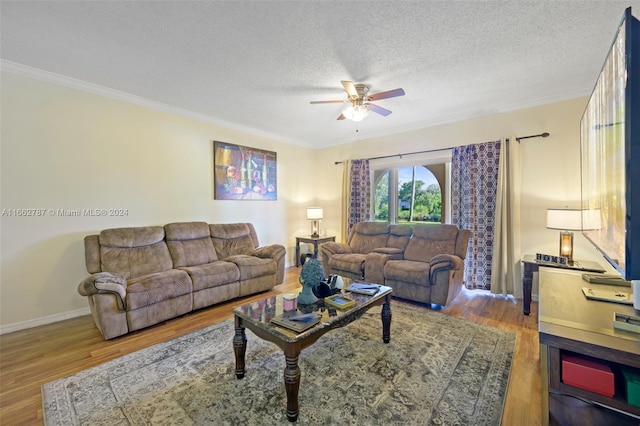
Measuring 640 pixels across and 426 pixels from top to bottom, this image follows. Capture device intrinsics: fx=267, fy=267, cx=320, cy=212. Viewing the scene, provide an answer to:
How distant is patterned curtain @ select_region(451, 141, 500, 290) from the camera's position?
3654mm

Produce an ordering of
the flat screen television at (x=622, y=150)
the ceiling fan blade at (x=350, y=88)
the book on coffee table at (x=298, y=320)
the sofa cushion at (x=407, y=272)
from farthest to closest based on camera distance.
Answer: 1. the sofa cushion at (x=407, y=272)
2. the ceiling fan blade at (x=350, y=88)
3. the book on coffee table at (x=298, y=320)
4. the flat screen television at (x=622, y=150)

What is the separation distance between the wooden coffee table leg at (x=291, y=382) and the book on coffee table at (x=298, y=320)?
14 cm

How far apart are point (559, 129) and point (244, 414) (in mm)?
4367

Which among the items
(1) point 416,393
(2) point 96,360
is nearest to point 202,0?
(2) point 96,360

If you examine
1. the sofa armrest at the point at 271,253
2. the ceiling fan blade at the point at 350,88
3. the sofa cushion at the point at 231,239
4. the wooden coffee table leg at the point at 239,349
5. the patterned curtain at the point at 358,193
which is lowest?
the wooden coffee table leg at the point at 239,349

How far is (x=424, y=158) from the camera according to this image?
438 centimetres

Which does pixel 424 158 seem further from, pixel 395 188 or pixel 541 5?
pixel 541 5

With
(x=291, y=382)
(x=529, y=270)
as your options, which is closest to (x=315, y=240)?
(x=529, y=270)

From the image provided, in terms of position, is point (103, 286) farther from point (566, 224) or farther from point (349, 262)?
point (566, 224)

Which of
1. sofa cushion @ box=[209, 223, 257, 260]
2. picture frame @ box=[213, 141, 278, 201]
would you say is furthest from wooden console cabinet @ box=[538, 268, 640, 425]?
picture frame @ box=[213, 141, 278, 201]

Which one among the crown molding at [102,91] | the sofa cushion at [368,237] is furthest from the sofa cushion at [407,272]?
the crown molding at [102,91]

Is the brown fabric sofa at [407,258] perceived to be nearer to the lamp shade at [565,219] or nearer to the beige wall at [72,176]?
the lamp shade at [565,219]

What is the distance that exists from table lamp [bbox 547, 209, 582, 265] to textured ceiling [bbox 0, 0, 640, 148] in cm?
143

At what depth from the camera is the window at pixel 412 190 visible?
14.1ft
